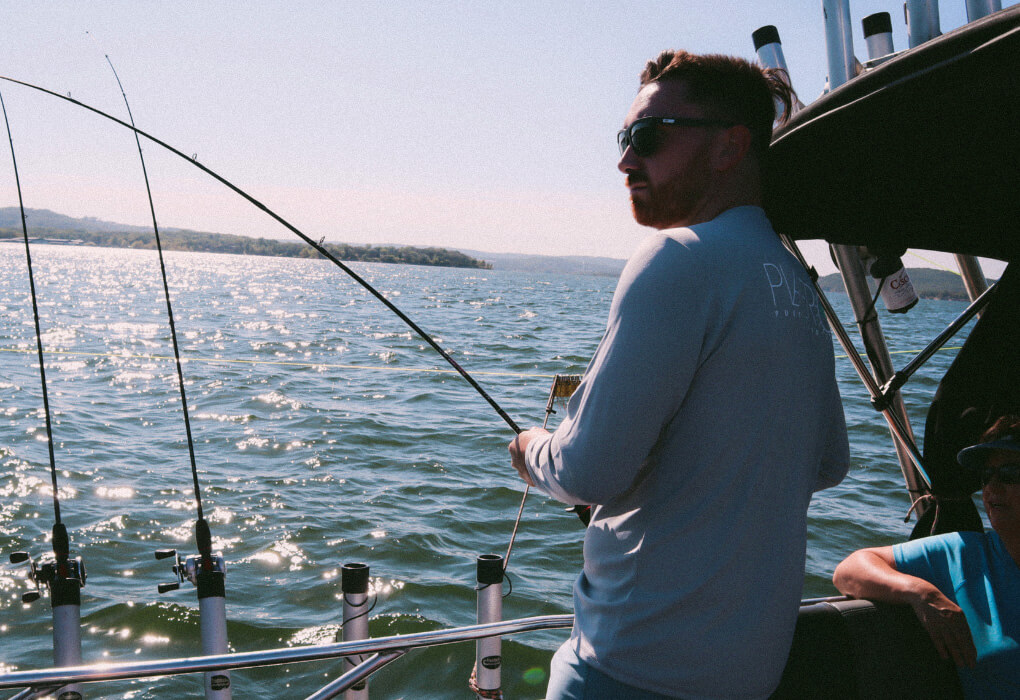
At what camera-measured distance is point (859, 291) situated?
320cm

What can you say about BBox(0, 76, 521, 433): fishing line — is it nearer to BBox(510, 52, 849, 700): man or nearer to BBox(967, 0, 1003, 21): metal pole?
BBox(510, 52, 849, 700): man

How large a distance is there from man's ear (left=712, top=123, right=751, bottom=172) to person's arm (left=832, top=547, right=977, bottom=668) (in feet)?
3.99

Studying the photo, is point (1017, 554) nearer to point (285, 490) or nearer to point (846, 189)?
point (846, 189)

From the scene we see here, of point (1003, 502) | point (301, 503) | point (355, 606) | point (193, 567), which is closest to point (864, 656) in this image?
point (1003, 502)

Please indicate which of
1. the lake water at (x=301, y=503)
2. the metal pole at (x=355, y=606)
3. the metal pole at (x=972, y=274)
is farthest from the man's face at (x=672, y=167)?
the lake water at (x=301, y=503)

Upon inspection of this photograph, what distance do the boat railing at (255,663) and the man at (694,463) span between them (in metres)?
0.68

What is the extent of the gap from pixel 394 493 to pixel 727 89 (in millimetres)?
6584

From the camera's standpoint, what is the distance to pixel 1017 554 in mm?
1938

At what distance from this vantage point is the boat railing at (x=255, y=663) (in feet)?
5.12

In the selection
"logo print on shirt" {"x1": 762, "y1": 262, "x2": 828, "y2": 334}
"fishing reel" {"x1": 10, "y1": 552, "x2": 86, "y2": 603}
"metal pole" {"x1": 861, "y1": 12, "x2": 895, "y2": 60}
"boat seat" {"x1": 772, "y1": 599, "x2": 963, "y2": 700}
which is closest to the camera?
"logo print on shirt" {"x1": 762, "y1": 262, "x2": 828, "y2": 334}

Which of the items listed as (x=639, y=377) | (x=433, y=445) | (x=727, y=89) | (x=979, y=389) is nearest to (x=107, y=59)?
(x=727, y=89)

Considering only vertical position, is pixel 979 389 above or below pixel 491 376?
above

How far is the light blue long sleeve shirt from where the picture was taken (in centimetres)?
108

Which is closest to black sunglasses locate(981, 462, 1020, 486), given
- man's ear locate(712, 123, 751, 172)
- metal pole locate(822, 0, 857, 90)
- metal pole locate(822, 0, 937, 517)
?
metal pole locate(822, 0, 937, 517)
